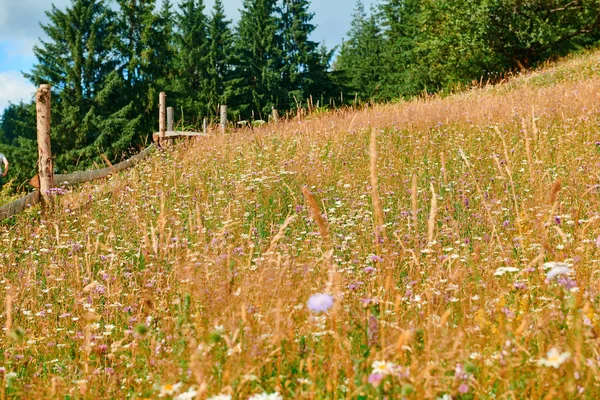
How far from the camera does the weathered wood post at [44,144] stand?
7.29 m

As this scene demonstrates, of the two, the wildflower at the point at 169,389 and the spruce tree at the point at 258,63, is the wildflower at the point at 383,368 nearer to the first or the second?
the wildflower at the point at 169,389

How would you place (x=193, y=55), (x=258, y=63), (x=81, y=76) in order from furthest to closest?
(x=258, y=63)
(x=193, y=55)
(x=81, y=76)

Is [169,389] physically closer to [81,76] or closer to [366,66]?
[81,76]

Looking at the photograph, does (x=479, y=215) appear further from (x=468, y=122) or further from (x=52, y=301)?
Result: (x=468, y=122)

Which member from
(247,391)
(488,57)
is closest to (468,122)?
(247,391)

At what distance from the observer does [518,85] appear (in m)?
14.3

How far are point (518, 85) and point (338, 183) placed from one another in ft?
34.2

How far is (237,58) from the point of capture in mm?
38656

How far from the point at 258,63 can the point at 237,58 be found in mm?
1713

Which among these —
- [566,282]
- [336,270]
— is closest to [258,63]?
[336,270]

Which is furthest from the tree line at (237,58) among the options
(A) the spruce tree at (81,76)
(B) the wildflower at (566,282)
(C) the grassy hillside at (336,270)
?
(B) the wildflower at (566,282)

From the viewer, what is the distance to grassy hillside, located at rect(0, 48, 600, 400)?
1.91 metres

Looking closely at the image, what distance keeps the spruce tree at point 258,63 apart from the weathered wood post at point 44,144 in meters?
29.5

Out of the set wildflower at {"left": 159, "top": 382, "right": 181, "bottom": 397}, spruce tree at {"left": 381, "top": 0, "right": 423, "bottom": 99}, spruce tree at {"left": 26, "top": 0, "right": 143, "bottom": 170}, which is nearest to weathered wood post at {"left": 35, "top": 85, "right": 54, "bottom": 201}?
wildflower at {"left": 159, "top": 382, "right": 181, "bottom": 397}
